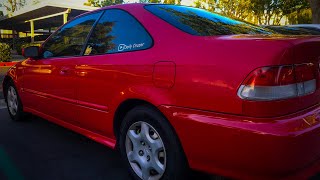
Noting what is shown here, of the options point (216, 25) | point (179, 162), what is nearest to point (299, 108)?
point (179, 162)

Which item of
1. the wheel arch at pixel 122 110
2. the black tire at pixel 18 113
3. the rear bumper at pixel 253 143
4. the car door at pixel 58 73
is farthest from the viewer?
the black tire at pixel 18 113

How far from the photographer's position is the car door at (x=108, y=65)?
2879 mm

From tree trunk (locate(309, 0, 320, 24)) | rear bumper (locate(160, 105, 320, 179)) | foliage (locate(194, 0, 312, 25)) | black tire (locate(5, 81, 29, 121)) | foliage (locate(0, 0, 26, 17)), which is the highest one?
foliage (locate(0, 0, 26, 17))

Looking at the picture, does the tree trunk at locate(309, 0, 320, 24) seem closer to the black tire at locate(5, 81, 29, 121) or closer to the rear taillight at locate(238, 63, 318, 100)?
the black tire at locate(5, 81, 29, 121)

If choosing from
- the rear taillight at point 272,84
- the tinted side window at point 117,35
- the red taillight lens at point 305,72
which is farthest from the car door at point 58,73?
the red taillight lens at point 305,72

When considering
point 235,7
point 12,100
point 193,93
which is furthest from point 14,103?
point 235,7

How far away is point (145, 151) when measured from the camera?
2.86 meters

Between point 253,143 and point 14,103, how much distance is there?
416 cm

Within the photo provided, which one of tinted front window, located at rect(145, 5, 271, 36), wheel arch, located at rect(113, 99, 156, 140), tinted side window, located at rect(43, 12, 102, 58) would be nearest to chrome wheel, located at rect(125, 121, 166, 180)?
wheel arch, located at rect(113, 99, 156, 140)

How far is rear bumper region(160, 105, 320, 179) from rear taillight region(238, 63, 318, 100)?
139mm

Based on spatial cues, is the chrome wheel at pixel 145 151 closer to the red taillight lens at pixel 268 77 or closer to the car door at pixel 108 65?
the car door at pixel 108 65

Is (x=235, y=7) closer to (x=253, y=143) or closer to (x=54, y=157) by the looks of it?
(x=54, y=157)

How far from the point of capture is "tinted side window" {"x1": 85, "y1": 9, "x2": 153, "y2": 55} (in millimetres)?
2955

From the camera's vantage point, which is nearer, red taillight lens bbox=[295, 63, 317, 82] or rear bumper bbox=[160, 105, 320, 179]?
rear bumper bbox=[160, 105, 320, 179]
